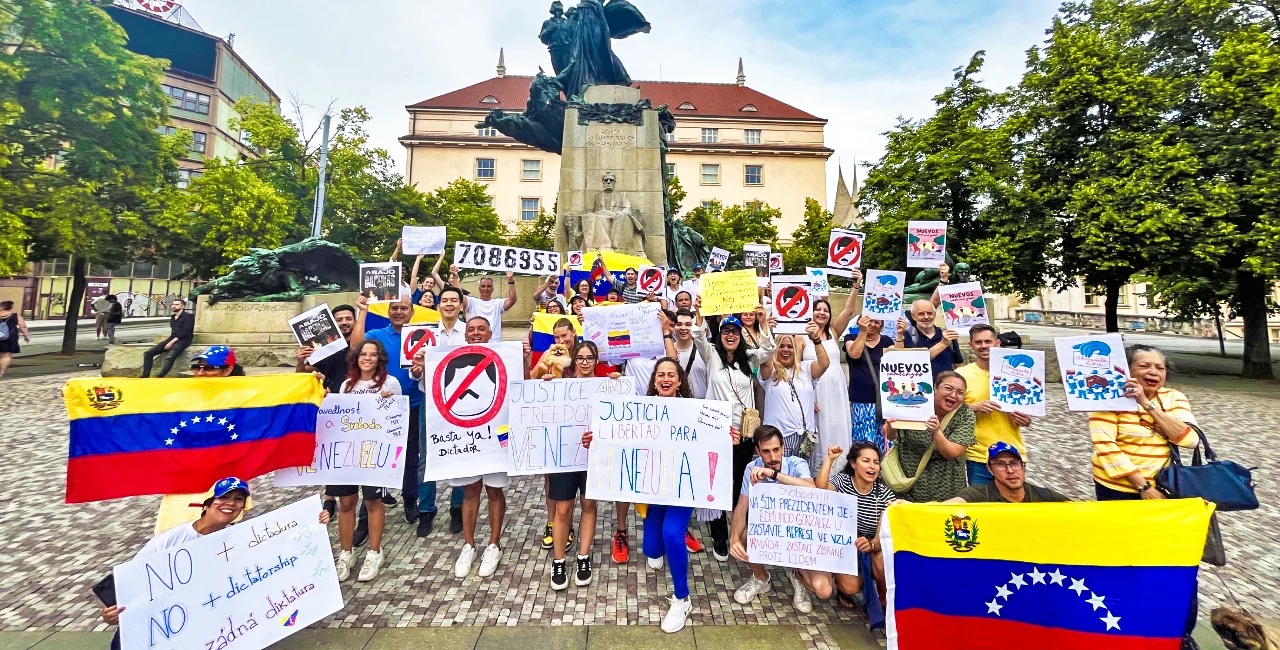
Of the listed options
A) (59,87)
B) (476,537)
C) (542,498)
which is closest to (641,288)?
(542,498)

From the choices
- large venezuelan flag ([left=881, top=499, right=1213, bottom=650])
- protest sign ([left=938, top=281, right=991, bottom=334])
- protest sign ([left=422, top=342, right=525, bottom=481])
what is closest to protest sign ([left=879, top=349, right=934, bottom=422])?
large venezuelan flag ([left=881, top=499, right=1213, bottom=650])

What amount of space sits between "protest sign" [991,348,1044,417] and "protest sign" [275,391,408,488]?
4.25 m

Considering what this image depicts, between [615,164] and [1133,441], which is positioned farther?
[615,164]

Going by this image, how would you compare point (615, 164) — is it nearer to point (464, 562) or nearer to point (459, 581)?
point (464, 562)

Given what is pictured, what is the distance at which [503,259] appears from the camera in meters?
7.87

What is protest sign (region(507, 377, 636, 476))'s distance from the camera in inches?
155

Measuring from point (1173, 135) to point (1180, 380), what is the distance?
6802 millimetres

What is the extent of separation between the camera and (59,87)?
15320 millimetres

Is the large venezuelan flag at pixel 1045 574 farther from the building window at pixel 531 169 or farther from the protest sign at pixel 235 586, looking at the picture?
the building window at pixel 531 169

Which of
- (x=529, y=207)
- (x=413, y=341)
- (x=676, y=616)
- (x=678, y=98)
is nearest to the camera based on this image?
(x=676, y=616)

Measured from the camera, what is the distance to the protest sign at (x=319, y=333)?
4.32 meters

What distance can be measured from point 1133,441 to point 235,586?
16.4 ft

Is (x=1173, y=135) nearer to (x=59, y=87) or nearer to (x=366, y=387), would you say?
(x=366, y=387)

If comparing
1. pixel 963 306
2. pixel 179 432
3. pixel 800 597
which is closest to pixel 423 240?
pixel 179 432
